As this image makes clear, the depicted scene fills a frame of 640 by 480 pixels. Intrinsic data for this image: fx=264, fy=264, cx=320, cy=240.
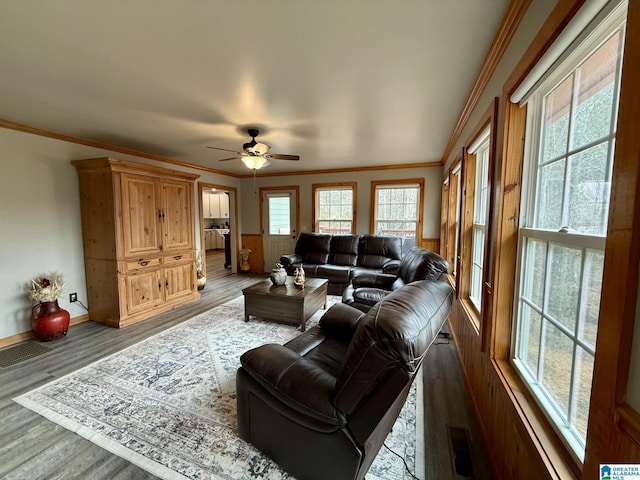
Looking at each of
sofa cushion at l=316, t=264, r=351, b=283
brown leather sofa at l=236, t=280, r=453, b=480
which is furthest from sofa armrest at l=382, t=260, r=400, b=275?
brown leather sofa at l=236, t=280, r=453, b=480

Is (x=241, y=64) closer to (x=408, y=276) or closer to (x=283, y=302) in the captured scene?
(x=283, y=302)

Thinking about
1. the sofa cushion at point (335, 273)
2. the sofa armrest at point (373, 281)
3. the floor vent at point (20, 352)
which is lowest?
the floor vent at point (20, 352)

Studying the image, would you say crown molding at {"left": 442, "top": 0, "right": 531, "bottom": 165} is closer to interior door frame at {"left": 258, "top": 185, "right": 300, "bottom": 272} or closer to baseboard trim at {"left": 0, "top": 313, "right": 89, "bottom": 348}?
interior door frame at {"left": 258, "top": 185, "right": 300, "bottom": 272}

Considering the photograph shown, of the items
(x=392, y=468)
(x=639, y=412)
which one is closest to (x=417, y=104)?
(x=639, y=412)

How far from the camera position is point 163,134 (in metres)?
3.28

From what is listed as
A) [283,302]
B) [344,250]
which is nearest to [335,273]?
[344,250]

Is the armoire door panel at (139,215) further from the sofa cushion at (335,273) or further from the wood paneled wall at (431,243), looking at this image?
the wood paneled wall at (431,243)

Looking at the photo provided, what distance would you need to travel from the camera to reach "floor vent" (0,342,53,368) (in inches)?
99.0

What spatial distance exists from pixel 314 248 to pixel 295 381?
4193 millimetres

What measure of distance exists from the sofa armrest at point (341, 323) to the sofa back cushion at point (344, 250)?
2.95m

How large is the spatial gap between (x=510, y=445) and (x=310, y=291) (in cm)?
236

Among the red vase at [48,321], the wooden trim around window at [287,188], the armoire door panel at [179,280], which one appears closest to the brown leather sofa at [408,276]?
the armoire door panel at [179,280]

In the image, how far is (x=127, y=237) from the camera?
336 centimetres

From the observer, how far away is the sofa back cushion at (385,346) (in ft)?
3.08
